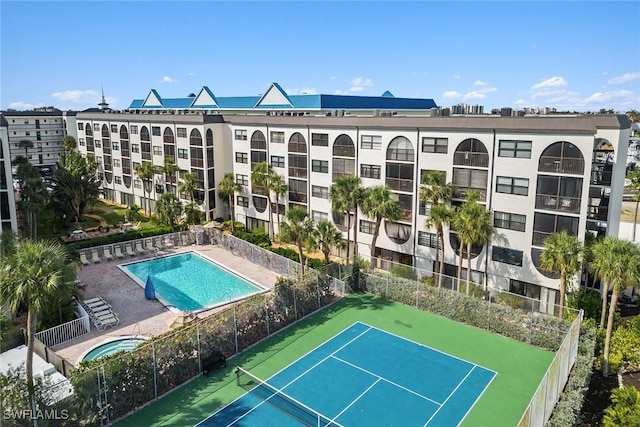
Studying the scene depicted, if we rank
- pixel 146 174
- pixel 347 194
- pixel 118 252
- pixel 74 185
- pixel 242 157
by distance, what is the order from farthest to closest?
pixel 146 174 < pixel 74 185 < pixel 242 157 < pixel 118 252 < pixel 347 194

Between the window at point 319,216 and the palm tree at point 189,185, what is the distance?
48.2 ft

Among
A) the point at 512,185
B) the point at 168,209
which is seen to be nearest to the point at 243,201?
the point at 168,209

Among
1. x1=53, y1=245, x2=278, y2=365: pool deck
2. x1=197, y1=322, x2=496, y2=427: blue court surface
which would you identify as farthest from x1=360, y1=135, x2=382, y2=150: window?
x1=197, y1=322, x2=496, y2=427: blue court surface

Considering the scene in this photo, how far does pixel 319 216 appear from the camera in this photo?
42.2 m

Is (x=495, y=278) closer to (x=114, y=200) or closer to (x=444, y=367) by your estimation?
(x=444, y=367)

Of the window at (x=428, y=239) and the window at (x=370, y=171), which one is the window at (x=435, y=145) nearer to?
the window at (x=370, y=171)

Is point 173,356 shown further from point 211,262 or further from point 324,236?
point 211,262

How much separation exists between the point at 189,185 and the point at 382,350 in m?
31.6

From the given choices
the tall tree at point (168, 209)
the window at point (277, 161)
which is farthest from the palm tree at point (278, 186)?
the tall tree at point (168, 209)

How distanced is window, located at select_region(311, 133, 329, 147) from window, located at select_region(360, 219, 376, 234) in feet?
24.9

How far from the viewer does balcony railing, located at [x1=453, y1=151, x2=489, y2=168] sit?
3114 cm

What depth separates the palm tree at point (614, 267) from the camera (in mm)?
21220

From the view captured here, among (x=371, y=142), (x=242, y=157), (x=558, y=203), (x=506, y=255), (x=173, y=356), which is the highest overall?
(x=371, y=142)

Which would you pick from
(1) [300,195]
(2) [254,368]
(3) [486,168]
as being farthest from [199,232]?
(3) [486,168]
